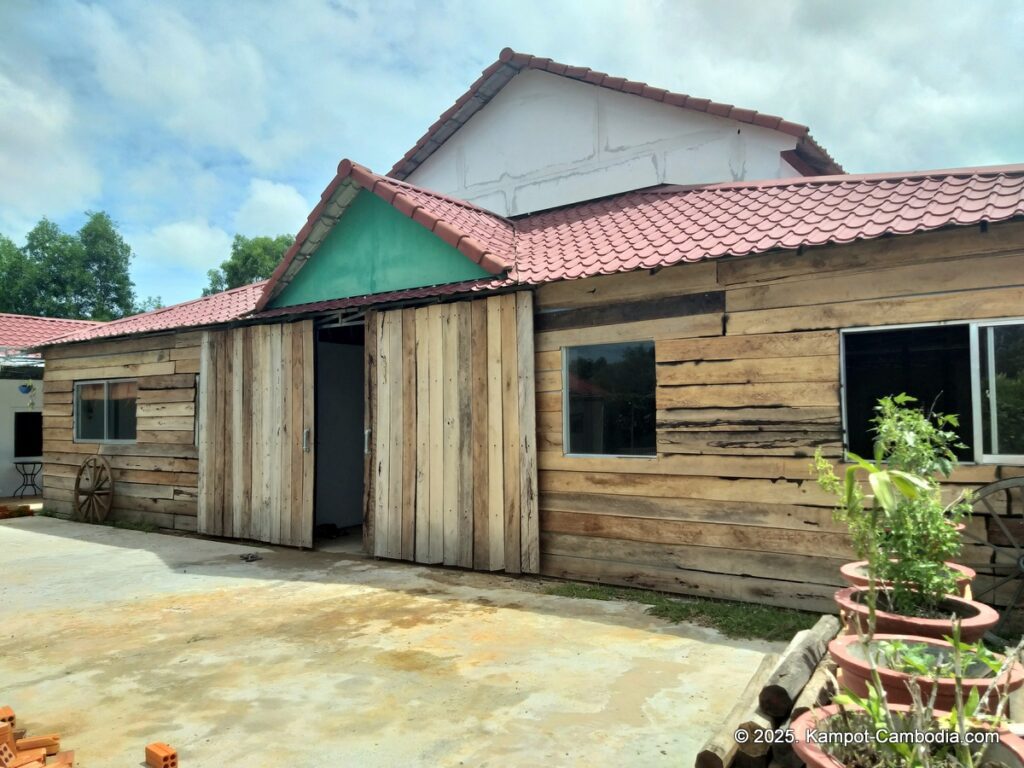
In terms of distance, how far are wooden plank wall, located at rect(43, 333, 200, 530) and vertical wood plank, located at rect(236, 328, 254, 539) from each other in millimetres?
1130

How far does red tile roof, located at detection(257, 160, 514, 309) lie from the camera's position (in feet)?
23.8

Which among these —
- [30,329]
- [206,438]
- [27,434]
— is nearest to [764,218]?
[206,438]

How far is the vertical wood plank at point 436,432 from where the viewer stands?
7.42m

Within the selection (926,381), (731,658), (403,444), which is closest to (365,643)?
(731,658)

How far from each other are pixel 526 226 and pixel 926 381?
17.7 ft

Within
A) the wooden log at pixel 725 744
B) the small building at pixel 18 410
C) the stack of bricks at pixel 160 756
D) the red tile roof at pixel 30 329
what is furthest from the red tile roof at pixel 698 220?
the red tile roof at pixel 30 329

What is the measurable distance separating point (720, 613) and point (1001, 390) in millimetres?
2573

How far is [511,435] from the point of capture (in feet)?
22.8

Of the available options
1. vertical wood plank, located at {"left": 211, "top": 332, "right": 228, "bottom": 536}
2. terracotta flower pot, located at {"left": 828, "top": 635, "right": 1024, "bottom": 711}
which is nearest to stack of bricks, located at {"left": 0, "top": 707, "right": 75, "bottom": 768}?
terracotta flower pot, located at {"left": 828, "top": 635, "right": 1024, "bottom": 711}

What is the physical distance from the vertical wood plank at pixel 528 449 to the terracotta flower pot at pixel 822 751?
4503mm

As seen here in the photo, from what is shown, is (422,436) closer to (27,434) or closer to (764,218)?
(764,218)

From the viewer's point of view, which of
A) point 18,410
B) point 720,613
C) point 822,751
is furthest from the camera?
point 18,410

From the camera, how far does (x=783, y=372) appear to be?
219 inches

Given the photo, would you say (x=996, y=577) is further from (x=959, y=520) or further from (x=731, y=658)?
(x=731, y=658)
